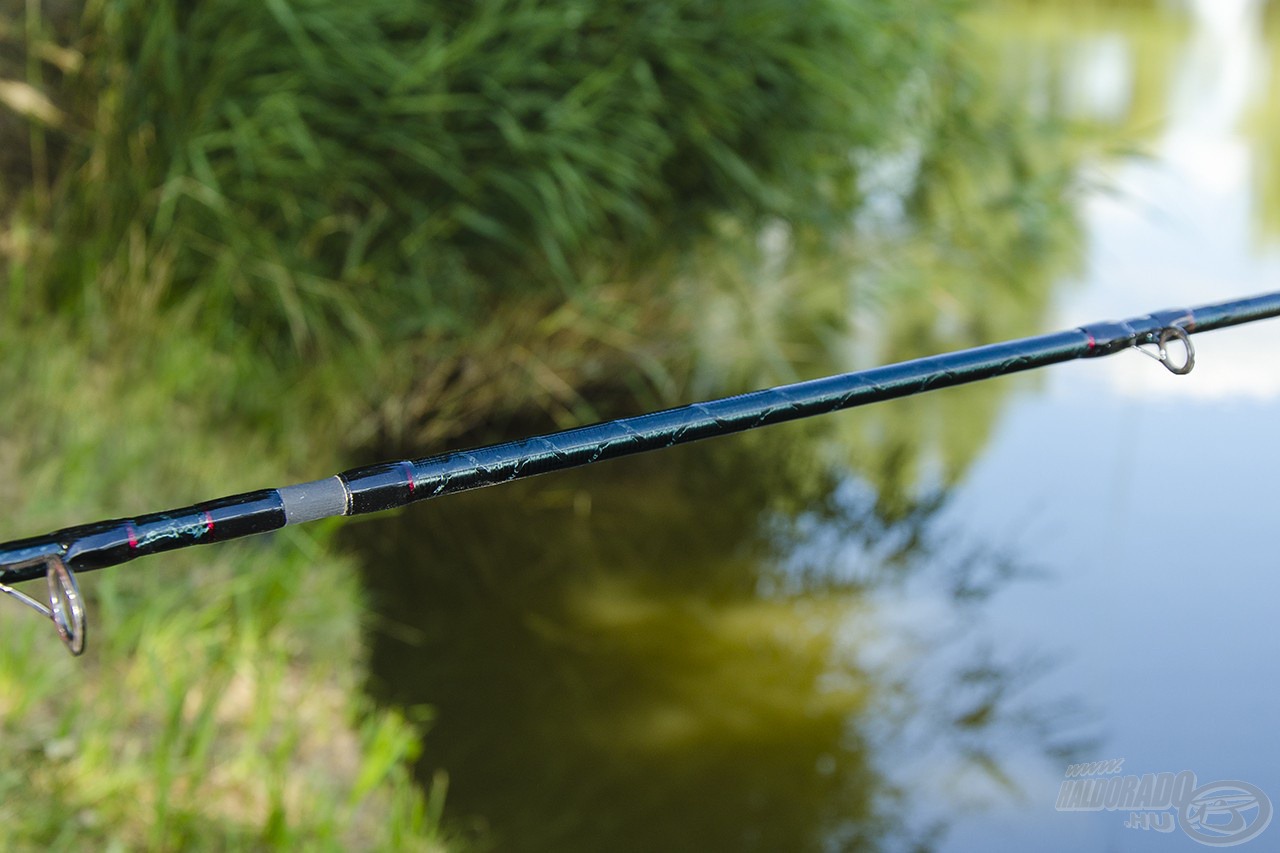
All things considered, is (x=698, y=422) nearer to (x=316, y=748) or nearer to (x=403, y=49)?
(x=316, y=748)

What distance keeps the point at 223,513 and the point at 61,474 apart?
1.92 metres

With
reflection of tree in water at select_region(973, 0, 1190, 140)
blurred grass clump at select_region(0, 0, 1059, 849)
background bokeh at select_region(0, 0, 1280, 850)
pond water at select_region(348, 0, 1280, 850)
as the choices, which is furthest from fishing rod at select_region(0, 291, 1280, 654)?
reflection of tree in water at select_region(973, 0, 1190, 140)

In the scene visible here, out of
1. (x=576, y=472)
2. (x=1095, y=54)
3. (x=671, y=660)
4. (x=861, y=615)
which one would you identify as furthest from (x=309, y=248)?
(x=1095, y=54)

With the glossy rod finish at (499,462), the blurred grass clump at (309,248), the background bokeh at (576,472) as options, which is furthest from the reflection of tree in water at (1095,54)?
the glossy rod finish at (499,462)

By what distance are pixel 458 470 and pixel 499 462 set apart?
0.09 ft

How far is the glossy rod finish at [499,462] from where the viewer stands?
2.20 ft

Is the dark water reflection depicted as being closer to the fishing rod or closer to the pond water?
the pond water

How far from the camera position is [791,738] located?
2.48 m

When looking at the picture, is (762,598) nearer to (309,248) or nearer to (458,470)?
(309,248)

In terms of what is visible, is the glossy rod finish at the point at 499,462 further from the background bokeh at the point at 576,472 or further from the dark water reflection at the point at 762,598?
the dark water reflection at the point at 762,598

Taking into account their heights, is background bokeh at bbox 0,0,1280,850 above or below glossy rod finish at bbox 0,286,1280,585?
above

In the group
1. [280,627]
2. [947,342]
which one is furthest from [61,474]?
[947,342]

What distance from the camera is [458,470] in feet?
2.50

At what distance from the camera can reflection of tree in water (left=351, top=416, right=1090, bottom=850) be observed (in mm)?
2309
